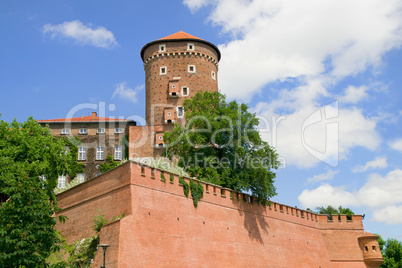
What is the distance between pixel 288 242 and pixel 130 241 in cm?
1453

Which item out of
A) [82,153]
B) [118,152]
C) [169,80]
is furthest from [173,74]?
[82,153]

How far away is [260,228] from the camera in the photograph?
29.3 metres

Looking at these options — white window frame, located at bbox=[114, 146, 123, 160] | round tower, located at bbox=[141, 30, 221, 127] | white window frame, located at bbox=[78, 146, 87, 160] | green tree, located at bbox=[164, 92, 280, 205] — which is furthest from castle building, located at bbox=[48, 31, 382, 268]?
white window frame, located at bbox=[78, 146, 87, 160]

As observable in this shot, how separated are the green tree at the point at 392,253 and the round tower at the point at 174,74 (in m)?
23.3

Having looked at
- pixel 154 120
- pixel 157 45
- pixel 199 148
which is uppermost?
pixel 157 45

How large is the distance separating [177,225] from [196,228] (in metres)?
1.48

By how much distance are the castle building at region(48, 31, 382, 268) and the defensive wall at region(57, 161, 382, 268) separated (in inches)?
1.7

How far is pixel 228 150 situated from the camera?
32250 mm

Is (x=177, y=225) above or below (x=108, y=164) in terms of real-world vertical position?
below

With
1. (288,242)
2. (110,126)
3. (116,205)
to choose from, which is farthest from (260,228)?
(110,126)

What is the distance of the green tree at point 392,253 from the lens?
43812 millimetres

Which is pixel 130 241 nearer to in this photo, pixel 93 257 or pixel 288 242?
pixel 93 257

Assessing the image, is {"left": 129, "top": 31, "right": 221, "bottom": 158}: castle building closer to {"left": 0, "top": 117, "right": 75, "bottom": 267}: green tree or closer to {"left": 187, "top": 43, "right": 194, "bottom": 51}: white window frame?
{"left": 187, "top": 43, "right": 194, "bottom": 51}: white window frame

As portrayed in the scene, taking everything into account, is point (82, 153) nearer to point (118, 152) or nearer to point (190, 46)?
point (118, 152)
